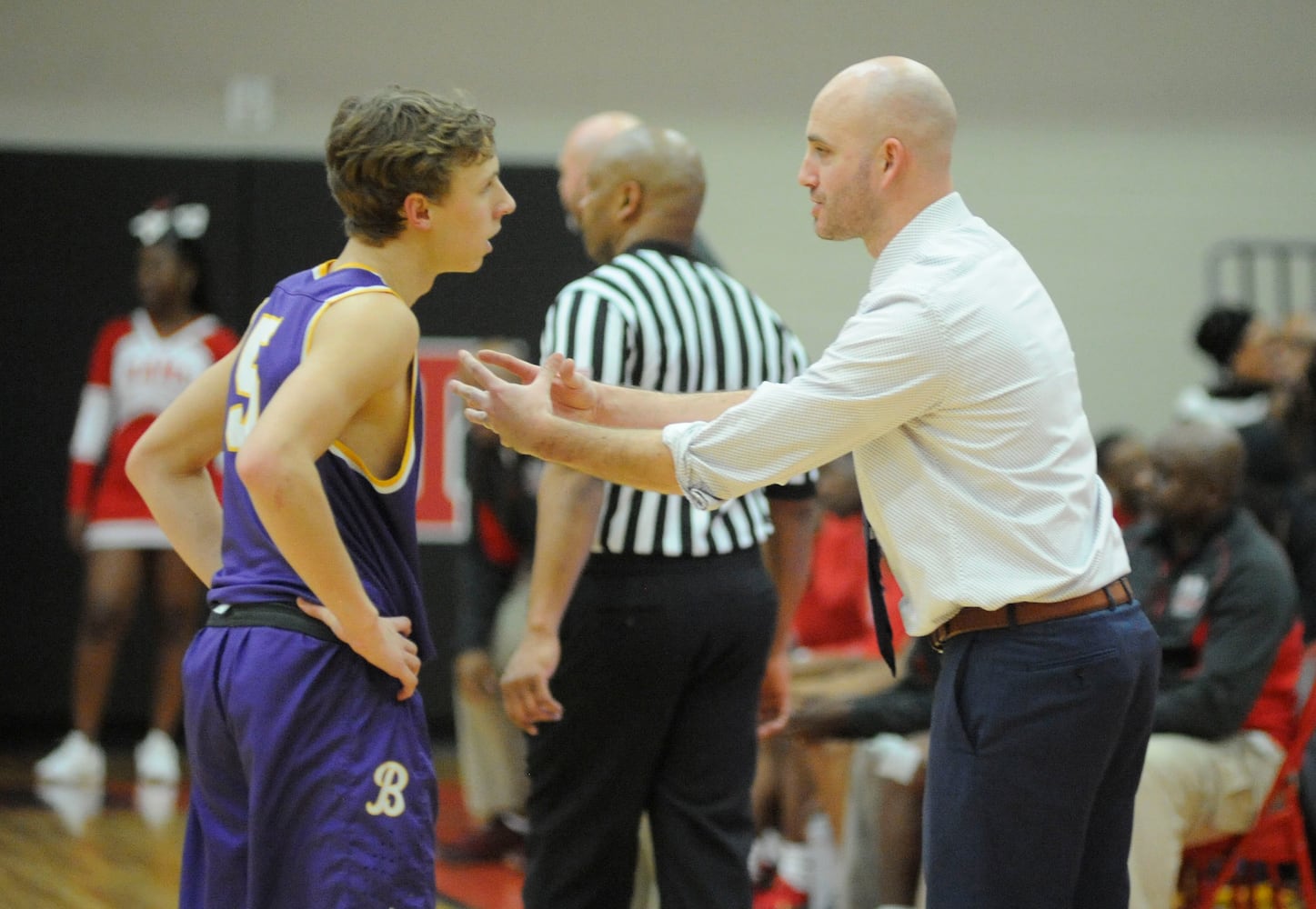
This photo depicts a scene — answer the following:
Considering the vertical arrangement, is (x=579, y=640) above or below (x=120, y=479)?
above

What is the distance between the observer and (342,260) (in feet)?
7.58

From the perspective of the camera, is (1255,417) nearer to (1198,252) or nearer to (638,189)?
(1198,252)

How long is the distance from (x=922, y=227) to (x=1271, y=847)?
228 centimetres

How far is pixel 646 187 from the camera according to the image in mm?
3203

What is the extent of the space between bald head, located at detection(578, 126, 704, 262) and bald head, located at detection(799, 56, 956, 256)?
764 mm

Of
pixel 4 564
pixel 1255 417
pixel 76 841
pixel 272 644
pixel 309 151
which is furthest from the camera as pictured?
pixel 309 151

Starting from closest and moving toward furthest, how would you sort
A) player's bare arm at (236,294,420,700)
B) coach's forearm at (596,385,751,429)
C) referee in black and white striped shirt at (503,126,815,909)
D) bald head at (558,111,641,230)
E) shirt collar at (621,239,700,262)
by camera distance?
player's bare arm at (236,294,420,700) → coach's forearm at (596,385,751,429) → referee in black and white striped shirt at (503,126,815,909) → shirt collar at (621,239,700,262) → bald head at (558,111,641,230)

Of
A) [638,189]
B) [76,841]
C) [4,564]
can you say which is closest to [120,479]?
[4,564]

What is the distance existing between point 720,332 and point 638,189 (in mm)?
349

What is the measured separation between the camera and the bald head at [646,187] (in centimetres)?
320

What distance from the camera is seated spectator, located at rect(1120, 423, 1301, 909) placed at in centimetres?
377

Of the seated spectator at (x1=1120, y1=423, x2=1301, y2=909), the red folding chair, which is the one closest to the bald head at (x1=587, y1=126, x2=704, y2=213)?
the seated spectator at (x1=1120, y1=423, x2=1301, y2=909)

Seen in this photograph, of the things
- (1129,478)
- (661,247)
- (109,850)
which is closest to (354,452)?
(661,247)

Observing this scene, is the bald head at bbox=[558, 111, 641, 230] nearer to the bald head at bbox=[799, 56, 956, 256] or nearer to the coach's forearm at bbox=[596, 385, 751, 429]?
the coach's forearm at bbox=[596, 385, 751, 429]
